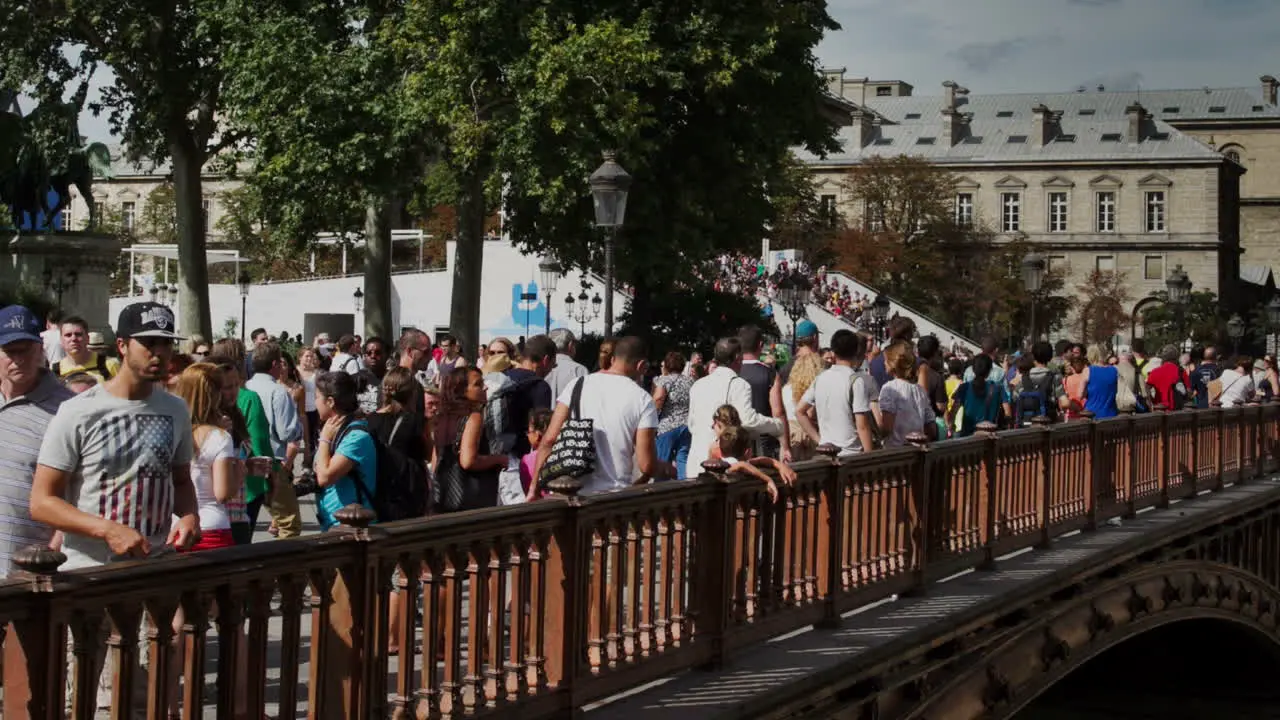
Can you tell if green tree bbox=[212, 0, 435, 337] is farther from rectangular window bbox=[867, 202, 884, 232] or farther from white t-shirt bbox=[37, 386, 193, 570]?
rectangular window bbox=[867, 202, 884, 232]

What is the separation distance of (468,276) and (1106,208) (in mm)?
83239

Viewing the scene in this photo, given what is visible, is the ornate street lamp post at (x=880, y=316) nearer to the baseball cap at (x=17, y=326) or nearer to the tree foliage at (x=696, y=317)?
the tree foliage at (x=696, y=317)

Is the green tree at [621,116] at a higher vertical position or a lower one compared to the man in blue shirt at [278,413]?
higher

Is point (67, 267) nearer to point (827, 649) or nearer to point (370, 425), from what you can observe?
point (370, 425)

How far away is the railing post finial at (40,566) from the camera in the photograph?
4.41 meters

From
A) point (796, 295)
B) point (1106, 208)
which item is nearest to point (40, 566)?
point (796, 295)

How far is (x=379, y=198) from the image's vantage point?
31.5m

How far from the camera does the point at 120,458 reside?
6004 mm

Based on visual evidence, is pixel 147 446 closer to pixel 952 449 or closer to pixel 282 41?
pixel 952 449

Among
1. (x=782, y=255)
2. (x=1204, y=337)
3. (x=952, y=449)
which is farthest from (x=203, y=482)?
(x=1204, y=337)

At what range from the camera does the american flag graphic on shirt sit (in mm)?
5984

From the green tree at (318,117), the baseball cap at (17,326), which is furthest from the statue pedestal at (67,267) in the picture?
the baseball cap at (17,326)

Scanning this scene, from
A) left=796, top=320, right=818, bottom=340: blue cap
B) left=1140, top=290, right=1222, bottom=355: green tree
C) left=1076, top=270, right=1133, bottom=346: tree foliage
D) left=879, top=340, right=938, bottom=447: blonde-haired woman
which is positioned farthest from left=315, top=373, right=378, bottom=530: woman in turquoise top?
left=1076, top=270, right=1133, bottom=346: tree foliage

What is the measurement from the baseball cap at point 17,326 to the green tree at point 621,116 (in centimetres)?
2321
